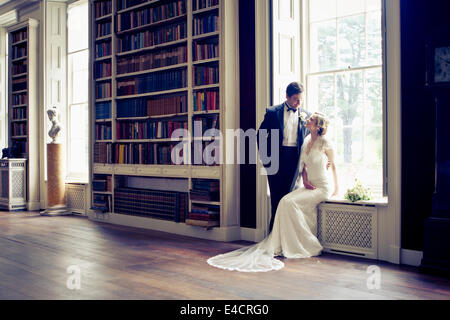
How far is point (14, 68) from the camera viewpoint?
32.2ft

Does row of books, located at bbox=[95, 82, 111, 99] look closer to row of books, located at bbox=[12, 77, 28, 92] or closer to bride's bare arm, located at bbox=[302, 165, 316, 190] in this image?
row of books, located at bbox=[12, 77, 28, 92]

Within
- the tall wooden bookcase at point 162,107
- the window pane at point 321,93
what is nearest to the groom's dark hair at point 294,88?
the window pane at point 321,93

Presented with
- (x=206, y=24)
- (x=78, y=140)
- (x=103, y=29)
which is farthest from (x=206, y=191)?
(x=78, y=140)

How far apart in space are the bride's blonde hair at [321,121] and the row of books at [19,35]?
6685mm

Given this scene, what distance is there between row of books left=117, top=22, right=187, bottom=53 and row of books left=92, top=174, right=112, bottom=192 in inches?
79.0

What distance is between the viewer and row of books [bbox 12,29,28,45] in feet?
31.1

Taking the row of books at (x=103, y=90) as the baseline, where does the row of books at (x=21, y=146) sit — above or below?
below

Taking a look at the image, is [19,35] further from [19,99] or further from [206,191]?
[206,191]

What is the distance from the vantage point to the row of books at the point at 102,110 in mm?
7652

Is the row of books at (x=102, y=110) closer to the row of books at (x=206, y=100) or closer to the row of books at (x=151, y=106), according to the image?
the row of books at (x=151, y=106)
